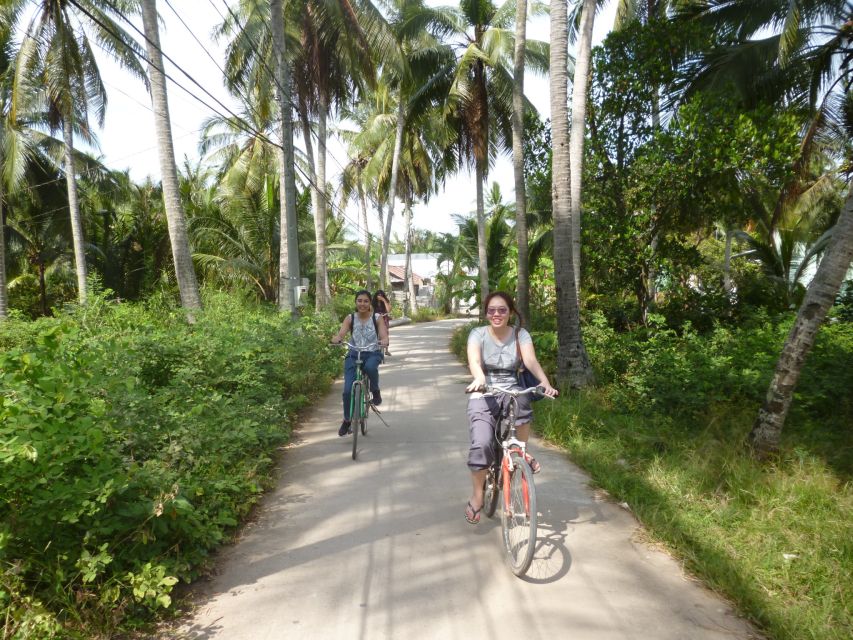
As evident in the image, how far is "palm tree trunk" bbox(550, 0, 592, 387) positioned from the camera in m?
8.27

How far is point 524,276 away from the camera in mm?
11992

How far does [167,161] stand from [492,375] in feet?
27.6

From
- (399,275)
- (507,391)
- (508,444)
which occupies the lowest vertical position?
(508,444)

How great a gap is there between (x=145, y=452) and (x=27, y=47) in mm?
15969

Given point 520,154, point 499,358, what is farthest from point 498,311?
point 520,154

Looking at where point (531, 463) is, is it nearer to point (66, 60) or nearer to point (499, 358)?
point (499, 358)

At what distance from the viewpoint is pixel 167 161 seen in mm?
9992

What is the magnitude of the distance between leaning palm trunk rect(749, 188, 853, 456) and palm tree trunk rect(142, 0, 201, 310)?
8.76 meters

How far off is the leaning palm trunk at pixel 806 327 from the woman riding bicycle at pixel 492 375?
2.47 meters

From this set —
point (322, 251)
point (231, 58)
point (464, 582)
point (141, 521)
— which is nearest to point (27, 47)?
point (231, 58)

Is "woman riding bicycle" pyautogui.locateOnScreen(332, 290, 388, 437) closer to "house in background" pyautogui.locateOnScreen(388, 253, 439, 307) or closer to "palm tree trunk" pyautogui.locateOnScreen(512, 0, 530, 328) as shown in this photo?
"palm tree trunk" pyautogui.locateOnScreen(512, 0, 530, 328)

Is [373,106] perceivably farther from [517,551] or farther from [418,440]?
[517,551]

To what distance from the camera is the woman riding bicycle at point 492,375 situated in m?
3.86

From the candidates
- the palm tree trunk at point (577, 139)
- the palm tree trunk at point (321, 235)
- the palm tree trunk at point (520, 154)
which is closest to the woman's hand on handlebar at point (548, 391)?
the palm tree trunk at point (577, 139)
